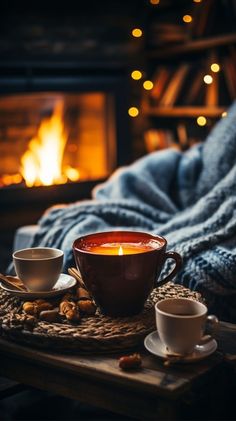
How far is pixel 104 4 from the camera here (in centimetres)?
328

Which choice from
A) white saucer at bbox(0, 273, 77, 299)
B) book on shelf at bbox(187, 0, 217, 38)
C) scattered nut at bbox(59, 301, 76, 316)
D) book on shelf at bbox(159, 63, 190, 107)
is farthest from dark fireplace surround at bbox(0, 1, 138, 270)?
scattered nut at bbox(59, 301, 76, 316)

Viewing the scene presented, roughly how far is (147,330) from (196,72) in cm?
245

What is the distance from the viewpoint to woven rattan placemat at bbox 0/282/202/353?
3.43 ft

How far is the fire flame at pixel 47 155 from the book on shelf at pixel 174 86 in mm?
561

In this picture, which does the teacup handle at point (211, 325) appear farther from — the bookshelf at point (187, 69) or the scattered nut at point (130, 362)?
the bookshelf at point (187, 69)

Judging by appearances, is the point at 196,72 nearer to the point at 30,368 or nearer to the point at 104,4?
the point at 104,4

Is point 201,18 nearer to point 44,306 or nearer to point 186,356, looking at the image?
point 44,306

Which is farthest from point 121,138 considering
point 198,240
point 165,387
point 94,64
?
point 165,387

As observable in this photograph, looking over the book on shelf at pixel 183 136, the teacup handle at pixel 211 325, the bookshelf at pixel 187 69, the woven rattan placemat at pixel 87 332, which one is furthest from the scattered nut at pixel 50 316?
the book on shelf at pixel 183 136

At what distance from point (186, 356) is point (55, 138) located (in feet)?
7.75

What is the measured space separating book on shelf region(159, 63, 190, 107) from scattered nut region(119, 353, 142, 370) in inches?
99.9

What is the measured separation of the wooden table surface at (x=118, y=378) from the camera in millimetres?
943

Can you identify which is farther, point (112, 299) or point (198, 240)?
point (198, 240)

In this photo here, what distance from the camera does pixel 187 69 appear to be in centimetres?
335
